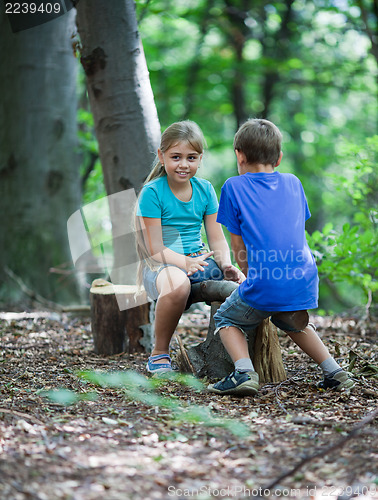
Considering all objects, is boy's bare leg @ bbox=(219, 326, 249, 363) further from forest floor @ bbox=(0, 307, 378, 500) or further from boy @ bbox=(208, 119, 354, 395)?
forest floor @ bbox=(0, 307, 378, 500)

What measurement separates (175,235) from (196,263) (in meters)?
0.30

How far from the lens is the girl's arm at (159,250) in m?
3.29

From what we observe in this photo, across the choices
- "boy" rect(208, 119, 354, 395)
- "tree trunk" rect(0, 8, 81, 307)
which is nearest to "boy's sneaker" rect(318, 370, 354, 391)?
"boy" rect(208, 119, 354, 395)

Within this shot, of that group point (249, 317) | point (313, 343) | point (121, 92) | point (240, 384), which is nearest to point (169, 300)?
point (249, 317)

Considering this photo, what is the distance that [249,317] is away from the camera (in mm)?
2883

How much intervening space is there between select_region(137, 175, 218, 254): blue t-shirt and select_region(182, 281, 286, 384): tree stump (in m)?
0.31

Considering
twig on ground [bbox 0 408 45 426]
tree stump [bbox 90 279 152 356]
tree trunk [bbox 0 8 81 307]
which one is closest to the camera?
twig on ground [bbox 0 408 45 426]

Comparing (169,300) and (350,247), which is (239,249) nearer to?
(169,300)

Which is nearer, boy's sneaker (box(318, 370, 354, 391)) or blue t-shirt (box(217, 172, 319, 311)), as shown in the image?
blue t-shirt (box(217, 172, 319, 311))

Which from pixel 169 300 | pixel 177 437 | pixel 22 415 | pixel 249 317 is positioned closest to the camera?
pixel 177 437

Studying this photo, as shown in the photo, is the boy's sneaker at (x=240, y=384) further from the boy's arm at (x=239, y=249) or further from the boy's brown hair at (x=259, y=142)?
the boy's brown hair at (x=259, y=142)

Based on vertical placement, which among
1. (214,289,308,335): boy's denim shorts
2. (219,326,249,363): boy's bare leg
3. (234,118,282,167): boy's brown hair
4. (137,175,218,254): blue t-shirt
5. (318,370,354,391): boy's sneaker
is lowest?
(318,370,354,391): boy's sneaker

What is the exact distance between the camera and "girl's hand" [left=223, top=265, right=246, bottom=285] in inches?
132

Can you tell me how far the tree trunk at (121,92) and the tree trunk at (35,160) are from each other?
8.87ft
